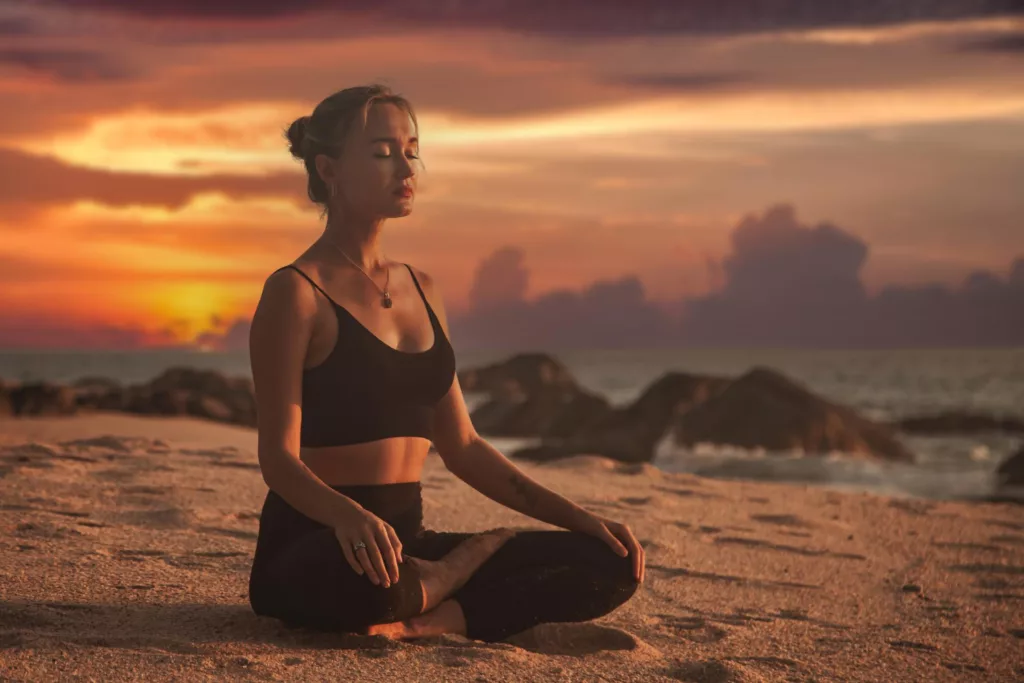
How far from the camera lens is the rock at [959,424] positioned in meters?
25.4

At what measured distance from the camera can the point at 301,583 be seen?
139 inches

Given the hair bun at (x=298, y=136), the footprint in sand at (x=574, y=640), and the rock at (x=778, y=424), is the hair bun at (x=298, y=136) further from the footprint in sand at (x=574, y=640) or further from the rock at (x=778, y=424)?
the rock at (x=778, y=424)

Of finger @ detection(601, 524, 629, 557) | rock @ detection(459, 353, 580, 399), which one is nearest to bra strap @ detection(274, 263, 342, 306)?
finger @ detection(601, 524, 629, 557)

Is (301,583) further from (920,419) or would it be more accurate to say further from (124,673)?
(920,419)

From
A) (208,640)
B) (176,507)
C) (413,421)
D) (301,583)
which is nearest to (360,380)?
(413,421)

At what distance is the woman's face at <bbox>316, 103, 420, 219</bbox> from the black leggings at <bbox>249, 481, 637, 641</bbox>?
0.91 metres

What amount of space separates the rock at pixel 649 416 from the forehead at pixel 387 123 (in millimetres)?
14186

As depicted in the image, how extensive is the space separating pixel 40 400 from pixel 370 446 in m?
10.5

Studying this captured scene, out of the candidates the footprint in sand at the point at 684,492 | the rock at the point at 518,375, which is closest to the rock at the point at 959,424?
the rock at the point at 518,375

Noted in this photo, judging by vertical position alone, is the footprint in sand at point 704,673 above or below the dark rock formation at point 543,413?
above

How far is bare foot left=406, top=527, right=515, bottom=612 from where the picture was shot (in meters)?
3.66

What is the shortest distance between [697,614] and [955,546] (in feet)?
9.40

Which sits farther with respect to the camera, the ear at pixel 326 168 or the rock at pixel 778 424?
the rock at pixel 778 424

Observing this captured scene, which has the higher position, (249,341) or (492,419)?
(249,341)
